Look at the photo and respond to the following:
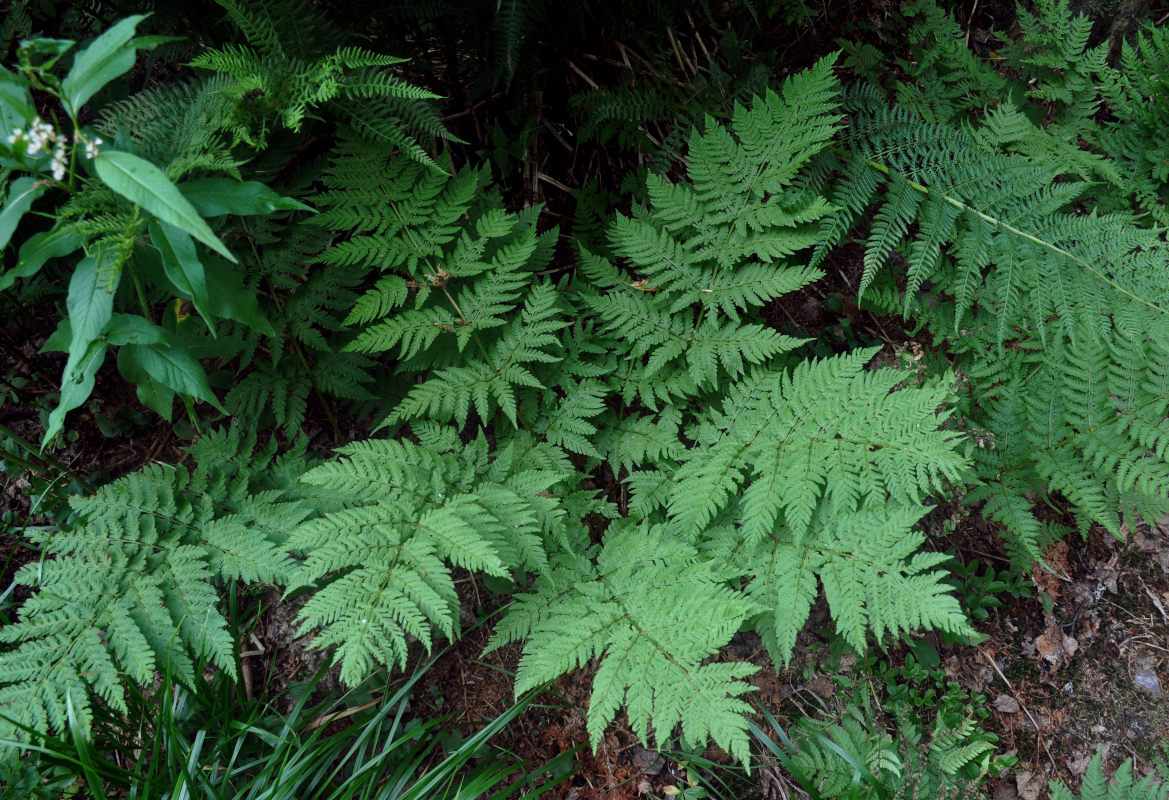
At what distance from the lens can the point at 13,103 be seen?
5.08 ft

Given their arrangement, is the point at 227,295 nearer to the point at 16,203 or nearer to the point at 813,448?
the point at 16,203

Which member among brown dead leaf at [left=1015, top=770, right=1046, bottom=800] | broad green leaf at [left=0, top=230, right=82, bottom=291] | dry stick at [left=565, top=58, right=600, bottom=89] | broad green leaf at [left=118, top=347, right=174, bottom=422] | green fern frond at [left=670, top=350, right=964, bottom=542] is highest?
dry stick at [left=565, top=58, right=600, bottom=89]

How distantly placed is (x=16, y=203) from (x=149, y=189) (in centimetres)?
54

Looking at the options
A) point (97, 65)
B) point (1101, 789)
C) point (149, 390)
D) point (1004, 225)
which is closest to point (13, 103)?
point (97, 65)

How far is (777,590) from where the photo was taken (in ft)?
7.75

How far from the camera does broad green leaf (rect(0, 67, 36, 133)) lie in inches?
61.1

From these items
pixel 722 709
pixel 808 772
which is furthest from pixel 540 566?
pixel 808 772

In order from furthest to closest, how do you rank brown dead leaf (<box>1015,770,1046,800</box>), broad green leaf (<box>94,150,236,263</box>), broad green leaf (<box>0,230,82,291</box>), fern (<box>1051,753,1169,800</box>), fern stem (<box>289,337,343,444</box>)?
brown dead leaf (<box>1015,770,1046,800</box>)
fern stem (<box>289,337,343,444</box>)
fern (<box>1051,753,1169,800</box>)
broad green leaf (<box>0,230,82,291</box>)
broad green leaf (<box>94,150,236,263</box>)

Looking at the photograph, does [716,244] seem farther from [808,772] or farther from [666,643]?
[808,772]

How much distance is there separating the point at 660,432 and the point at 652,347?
415 millimetres

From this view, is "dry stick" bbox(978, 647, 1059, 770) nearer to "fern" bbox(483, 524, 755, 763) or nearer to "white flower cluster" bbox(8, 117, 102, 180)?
"fern" bbox(483, 524, 755, 763)

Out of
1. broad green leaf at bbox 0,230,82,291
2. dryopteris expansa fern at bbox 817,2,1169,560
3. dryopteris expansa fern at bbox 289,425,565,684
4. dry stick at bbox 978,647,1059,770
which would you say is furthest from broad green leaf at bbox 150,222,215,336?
dry stick at bbox 978,647,1059,770

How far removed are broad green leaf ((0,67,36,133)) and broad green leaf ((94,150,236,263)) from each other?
0.84 feet

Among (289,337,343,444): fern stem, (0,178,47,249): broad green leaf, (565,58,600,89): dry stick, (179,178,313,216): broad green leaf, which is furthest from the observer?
(565,58,600,89): dry stick
